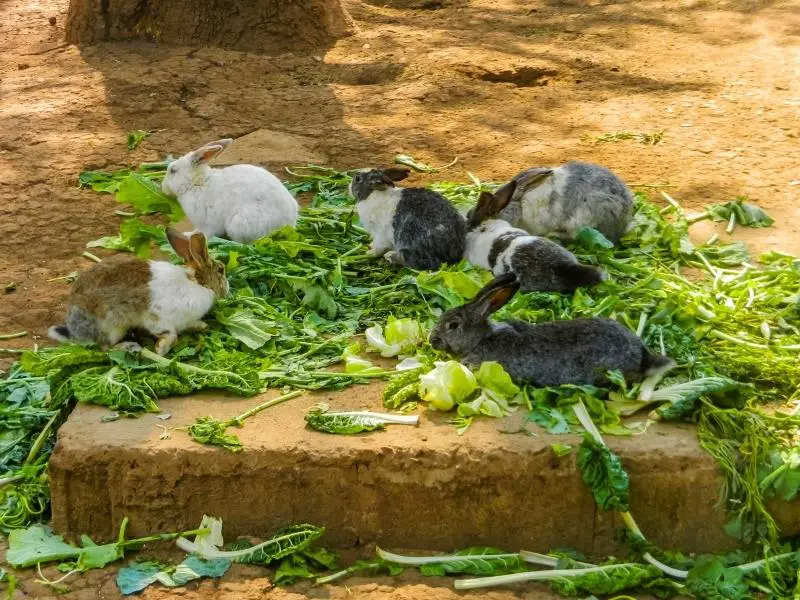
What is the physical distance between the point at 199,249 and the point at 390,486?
1.79 m

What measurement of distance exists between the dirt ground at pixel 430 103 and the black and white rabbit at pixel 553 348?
2.26 m

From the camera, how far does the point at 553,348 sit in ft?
15.4

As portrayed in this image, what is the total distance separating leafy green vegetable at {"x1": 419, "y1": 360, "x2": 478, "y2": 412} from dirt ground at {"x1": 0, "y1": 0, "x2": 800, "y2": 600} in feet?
7.69

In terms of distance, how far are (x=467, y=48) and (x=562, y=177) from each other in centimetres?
458

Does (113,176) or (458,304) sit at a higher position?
(458,304)

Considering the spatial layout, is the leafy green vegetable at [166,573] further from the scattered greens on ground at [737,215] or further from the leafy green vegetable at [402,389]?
the scattered greens on ground at [737,215]

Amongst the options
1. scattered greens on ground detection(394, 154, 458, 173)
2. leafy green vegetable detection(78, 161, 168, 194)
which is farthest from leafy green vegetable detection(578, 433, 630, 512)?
leafy green vegetable detection(78, 161, 168, 194)

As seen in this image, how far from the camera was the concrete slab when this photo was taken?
14.2 feet

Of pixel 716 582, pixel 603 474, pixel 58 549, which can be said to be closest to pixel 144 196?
pixel 58 549

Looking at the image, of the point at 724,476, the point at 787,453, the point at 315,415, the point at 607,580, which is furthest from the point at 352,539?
the point at 787,453

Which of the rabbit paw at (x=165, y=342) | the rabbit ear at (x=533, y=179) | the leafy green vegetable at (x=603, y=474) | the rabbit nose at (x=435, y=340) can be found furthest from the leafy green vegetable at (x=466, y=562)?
the rabbit ear at (x=533, y=179)

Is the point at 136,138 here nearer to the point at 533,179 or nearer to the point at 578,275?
the point at 533,179

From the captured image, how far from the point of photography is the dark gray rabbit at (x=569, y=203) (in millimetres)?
6434

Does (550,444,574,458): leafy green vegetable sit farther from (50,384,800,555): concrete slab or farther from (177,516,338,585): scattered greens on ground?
(177,516,338,585): scattered greens on ground
